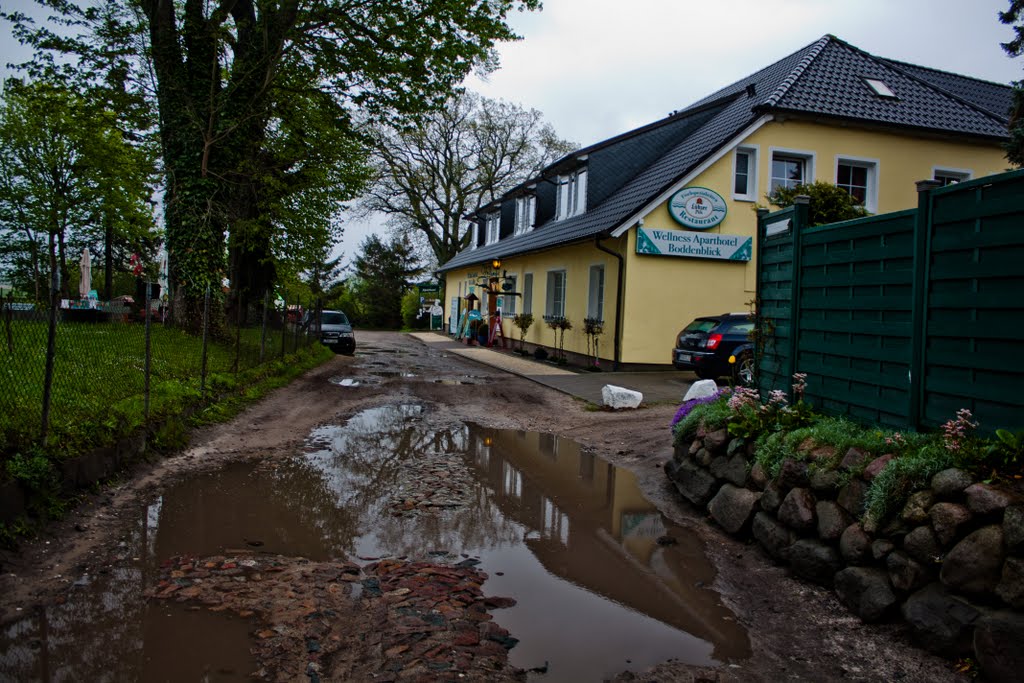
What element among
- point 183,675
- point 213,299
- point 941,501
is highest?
point 213,299

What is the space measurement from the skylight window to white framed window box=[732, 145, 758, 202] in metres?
4.43

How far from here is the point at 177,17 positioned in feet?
54.7

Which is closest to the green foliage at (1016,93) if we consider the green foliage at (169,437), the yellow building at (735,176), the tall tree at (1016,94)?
the tall tree at (1016,94)

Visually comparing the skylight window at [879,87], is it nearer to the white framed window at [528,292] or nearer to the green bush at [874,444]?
the white framed window at [528,292]

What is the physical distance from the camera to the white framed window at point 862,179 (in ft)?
59.6

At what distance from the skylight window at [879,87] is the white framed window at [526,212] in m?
11.7

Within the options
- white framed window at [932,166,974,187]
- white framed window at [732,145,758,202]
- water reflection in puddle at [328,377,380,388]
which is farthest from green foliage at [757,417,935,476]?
white framed window at [932,166,974,187]

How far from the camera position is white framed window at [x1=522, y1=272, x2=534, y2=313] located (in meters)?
25.2

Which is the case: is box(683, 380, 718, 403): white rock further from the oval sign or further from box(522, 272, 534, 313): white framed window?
box(522, 272, 534, 313): white framed window

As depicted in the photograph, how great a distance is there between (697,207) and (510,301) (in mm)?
11684

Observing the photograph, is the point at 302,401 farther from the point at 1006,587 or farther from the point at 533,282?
the point at 533,282

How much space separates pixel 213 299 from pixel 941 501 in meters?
16.0

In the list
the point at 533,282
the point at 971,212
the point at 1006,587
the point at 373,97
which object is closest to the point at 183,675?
the point at 1006,587

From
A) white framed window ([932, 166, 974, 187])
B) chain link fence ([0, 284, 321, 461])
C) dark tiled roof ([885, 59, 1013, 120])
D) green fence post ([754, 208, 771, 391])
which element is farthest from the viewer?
dark tiled roof ([885, 59, 1013, 120])
